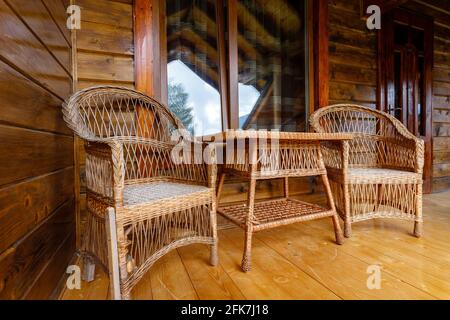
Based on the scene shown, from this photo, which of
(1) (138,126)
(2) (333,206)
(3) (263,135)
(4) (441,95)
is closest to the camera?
(3) (263,135)

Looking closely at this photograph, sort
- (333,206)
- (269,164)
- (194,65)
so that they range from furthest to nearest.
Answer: (194,65) < (333,206) < (269,164)

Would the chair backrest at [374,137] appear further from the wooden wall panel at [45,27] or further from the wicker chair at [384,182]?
the wooden wall panel at [45,27]

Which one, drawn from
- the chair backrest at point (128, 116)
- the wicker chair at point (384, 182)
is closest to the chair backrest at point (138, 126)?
the chair backrest at point (128, 116)

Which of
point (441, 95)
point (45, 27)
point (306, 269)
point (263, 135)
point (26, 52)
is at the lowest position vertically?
point (306, 269)

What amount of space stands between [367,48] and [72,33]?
8.33 feet

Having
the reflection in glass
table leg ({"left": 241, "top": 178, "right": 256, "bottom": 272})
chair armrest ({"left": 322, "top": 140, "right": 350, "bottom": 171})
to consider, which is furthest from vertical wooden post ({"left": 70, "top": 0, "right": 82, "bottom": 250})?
chair armrest ({"left": 322, "top": 140, "right": 350, "bottom": 171})

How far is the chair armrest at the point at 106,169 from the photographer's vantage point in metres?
0.84

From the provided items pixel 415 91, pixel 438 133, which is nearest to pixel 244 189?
pixel 415 91

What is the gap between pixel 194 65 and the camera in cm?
184

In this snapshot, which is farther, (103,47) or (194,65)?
(194,65)

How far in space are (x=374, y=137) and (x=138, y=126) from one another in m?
1.75

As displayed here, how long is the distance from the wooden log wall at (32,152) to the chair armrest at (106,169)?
0.53 ft

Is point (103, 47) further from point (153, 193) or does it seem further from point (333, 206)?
point (333, 206)

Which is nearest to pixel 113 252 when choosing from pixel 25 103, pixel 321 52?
pixel 25 103
